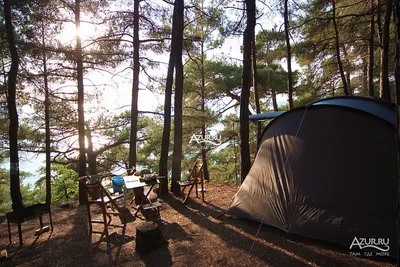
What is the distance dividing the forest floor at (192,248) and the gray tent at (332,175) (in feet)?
0.66

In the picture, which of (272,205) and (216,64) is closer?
(272,205)

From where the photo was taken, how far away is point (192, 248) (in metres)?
3.27

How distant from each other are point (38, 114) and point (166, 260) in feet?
27.0

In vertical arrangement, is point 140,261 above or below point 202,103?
below

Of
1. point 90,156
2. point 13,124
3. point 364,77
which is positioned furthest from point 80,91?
point 364,77

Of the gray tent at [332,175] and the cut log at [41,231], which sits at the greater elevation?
the gray tent at [332,175]

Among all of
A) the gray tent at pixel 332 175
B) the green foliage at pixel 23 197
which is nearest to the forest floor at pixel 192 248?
the gray tent at pixel 332 175

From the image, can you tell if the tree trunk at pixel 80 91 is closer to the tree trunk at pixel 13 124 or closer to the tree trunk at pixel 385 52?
the tree trunk at pixel 13 124

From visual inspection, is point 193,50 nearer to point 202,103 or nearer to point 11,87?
point 202,103

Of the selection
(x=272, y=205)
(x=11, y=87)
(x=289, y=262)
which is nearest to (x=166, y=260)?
(x=289, y=262)

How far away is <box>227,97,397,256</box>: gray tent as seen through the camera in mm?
2846

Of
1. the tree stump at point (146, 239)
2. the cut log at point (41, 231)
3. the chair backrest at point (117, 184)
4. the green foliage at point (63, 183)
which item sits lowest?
the green foliage at point (63, 183)

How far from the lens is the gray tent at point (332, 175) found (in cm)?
285

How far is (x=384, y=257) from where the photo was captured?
8.70 ft
